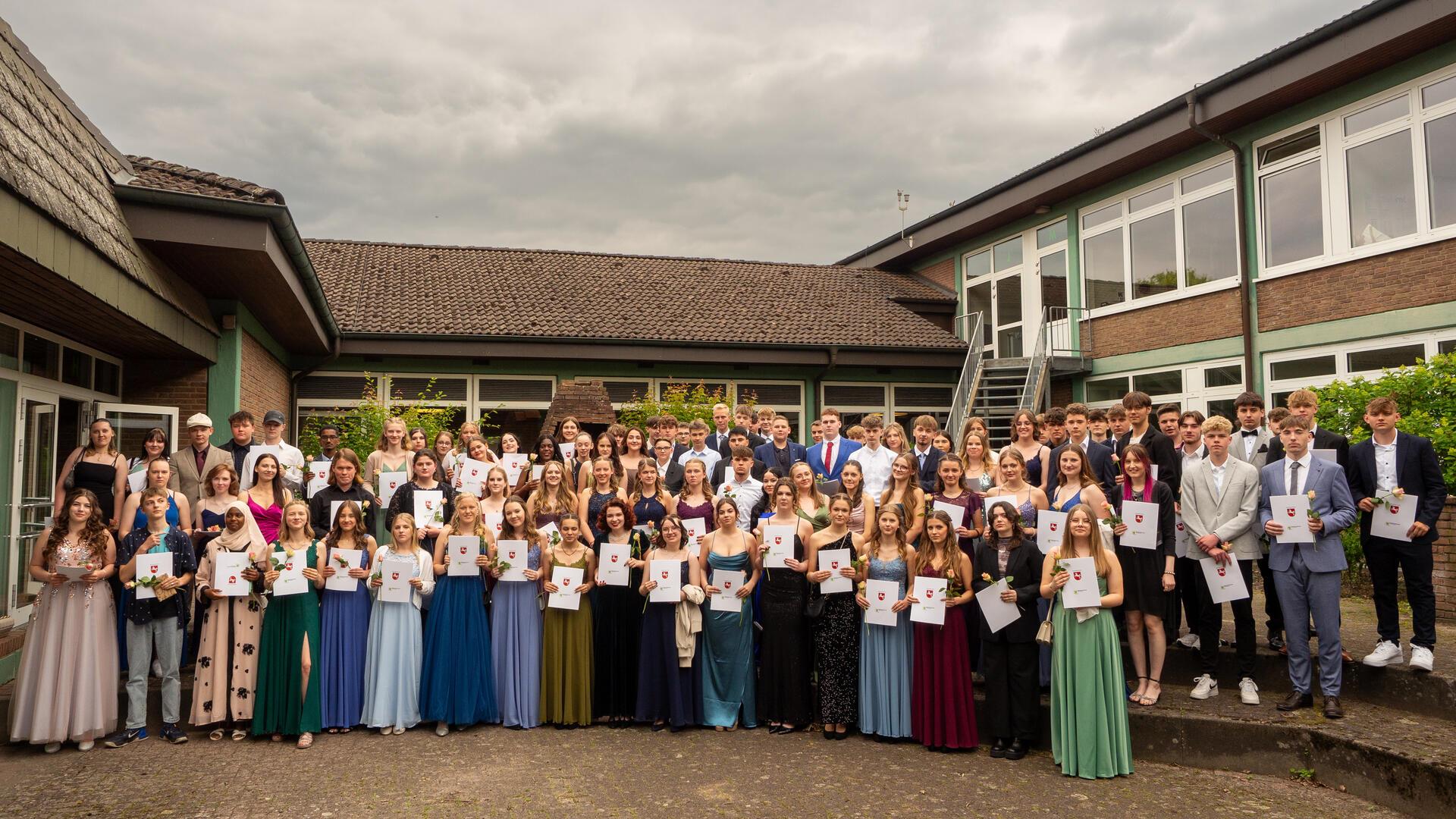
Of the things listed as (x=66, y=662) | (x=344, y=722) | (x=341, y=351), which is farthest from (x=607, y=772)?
(x=341, y=351)

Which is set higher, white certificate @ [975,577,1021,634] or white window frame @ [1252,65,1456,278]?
white window frame @ [1252,65,1456,278]

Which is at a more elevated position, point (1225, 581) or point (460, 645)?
point (1225, 581)

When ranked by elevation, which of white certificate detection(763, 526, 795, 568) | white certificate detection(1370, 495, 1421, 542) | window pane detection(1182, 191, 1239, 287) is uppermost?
window pane detection(1182, 191, 1239, 287)

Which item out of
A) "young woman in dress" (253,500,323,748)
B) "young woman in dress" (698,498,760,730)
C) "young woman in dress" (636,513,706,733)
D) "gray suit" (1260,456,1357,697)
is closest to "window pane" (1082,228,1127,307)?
"gray suit" (1260,456,1357,697)

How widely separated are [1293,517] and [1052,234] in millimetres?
13564

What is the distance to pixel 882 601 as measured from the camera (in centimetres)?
674

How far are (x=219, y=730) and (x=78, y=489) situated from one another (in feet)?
6.54

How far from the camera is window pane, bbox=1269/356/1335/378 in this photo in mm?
13398

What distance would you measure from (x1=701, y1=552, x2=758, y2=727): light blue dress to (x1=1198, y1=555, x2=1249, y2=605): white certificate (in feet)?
10.6

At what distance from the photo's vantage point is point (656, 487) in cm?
788

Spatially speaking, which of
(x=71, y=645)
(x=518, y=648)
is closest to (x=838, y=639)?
(x=518, y=648)

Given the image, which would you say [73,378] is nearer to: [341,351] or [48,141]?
[48,141]

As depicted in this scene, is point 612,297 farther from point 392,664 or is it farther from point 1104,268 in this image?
point 392,664

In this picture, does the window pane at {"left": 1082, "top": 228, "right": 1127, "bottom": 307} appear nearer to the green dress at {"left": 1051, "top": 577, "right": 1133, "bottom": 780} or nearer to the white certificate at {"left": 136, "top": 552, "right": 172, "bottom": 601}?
the green dress at {"left": 1051, "top": 577, "right": 1133, "bottom": 780}
